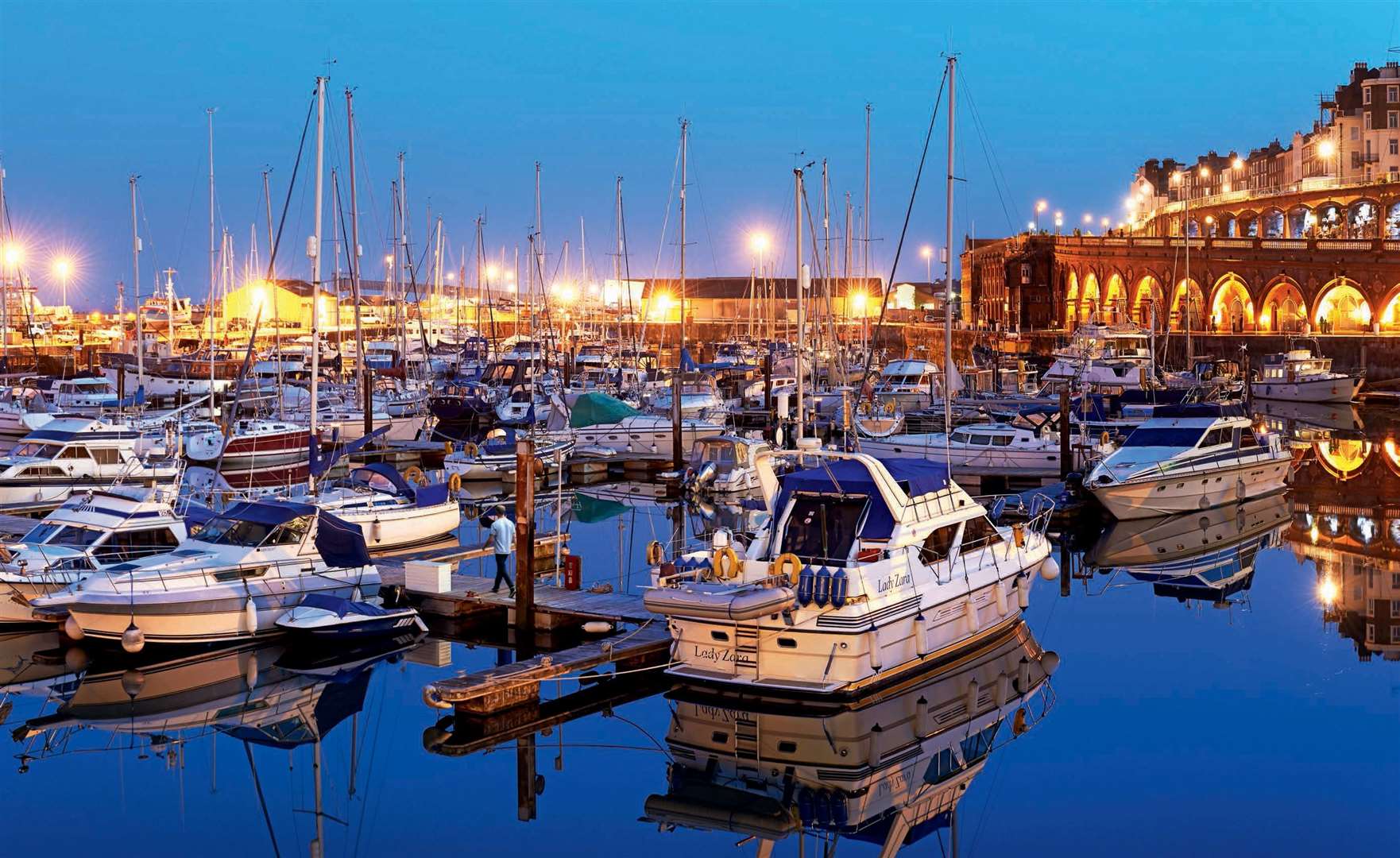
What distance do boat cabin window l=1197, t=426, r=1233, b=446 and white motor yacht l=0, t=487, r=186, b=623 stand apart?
71.9 feet

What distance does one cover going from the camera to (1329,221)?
9512 centimetres

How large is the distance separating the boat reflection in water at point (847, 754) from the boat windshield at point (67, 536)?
9.59 m

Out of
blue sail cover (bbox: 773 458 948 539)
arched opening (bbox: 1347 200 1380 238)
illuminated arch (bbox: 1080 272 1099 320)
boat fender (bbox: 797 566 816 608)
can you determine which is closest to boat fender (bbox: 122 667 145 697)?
blue sail cover (bbox: 773 458 948 539)

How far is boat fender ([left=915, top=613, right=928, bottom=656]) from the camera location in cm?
1795

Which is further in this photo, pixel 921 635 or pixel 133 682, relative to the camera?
pixel 133 682

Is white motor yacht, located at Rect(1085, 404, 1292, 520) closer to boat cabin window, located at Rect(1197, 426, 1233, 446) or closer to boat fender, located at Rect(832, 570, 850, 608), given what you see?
boat cabin window, located at Rect(1197, 426, 1233, 446)

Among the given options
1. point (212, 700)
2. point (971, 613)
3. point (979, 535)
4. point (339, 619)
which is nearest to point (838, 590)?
point (971, 613)

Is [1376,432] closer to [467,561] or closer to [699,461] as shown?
[699,461]

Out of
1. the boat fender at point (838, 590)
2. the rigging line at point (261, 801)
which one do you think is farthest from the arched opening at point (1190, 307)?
the rigging line at point (261, 801)

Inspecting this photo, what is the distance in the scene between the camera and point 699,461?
36.2 metres

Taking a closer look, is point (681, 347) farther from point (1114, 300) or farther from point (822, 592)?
point (1114, 300)

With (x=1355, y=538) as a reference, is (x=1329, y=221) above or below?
above

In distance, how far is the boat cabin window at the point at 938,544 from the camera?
61.6 feet

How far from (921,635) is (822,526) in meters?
1.87
